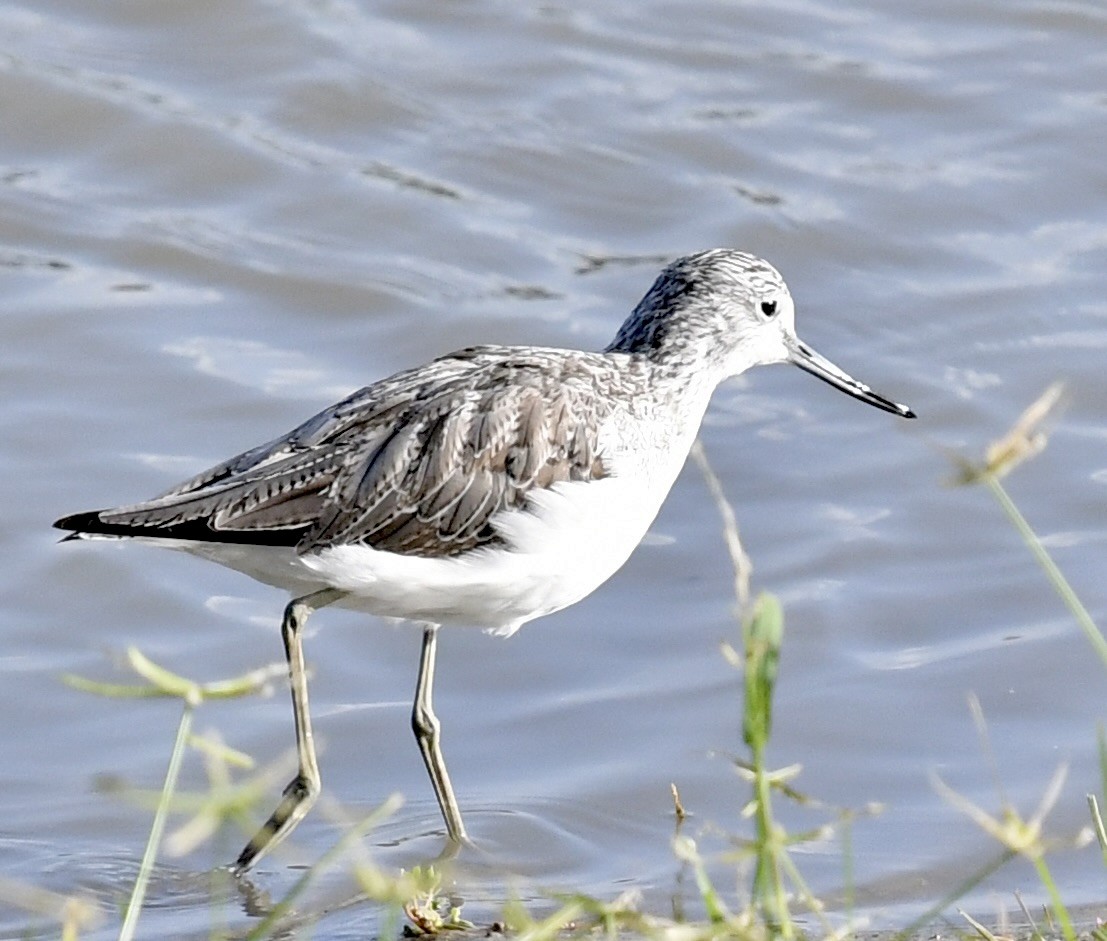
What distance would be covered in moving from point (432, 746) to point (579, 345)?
12.1 ft

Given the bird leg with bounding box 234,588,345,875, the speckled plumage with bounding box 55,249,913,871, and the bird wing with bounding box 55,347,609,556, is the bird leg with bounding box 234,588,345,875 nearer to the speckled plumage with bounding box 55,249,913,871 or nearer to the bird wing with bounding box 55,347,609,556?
the speckled plumage with bounding box 55,249,913,871

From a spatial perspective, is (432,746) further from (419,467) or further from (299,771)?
(419,467)

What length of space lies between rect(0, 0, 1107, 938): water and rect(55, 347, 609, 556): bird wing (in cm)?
112

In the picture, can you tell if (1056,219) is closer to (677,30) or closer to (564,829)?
(677,30)

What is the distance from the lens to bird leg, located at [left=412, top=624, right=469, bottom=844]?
637 centimetres

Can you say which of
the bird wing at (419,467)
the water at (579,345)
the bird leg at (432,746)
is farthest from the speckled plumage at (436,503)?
the water at (579,345)

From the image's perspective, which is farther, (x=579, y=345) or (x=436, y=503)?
(x=579, y=345)

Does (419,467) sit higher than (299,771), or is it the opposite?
(419,467)

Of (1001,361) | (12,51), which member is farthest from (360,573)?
(12,51)

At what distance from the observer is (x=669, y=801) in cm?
667

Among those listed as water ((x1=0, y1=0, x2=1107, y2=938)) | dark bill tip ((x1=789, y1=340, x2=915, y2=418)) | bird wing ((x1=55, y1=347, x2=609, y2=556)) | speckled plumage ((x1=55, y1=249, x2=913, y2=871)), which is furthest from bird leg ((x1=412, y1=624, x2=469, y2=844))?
dark bill tip ((x1=789, y1=340, x2=915, y2=418))

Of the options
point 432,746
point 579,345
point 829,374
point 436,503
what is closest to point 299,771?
point 432,746

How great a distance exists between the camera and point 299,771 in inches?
238

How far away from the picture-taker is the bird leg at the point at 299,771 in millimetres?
5961
